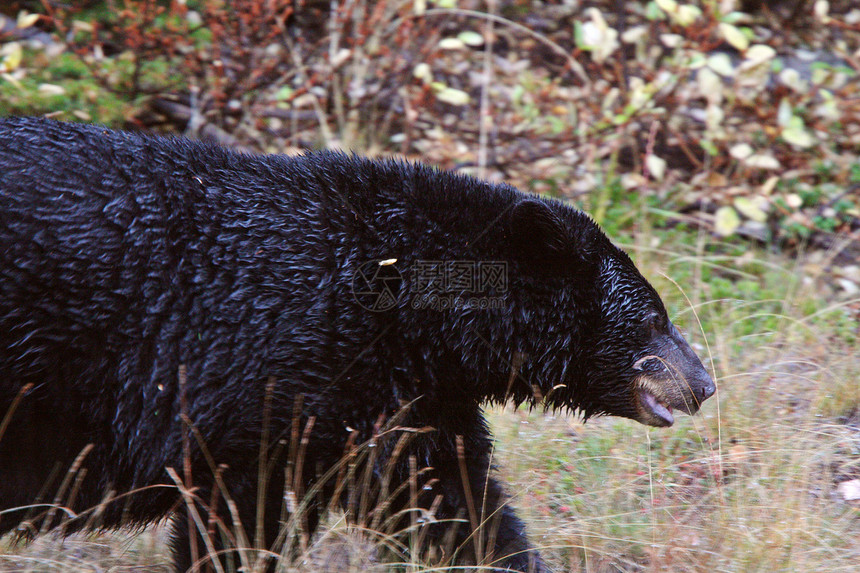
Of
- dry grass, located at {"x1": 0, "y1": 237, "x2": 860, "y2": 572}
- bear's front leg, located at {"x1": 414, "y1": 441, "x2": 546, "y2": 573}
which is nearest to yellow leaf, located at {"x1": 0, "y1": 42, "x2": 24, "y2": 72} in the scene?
dry grass, located at {"x1": 0, "y1": 237, "x2": 860, "y2": 572}

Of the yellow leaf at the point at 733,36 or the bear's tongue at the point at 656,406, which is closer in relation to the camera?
the bear's tongue at the point at 656,406

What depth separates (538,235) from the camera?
318 centimetres

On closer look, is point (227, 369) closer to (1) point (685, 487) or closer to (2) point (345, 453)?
(2) point (345, 453)

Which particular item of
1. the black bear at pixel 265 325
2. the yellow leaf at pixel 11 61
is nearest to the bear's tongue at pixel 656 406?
the black bear at pixel 265 325

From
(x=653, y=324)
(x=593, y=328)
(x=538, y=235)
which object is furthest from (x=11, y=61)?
(x=653, y=324)

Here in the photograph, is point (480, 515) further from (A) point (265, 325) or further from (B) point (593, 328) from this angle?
(A) point (265, 325)

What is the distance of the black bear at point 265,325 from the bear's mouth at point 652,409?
0.13 meters

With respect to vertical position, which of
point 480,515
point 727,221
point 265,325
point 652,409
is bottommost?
point 727,221

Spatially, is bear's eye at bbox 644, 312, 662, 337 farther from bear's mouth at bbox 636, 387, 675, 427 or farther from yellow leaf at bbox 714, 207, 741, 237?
yellow leaf at bbox 714, 207, 741, 237

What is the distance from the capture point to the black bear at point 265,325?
2.72 meters

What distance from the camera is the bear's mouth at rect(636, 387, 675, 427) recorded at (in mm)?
3422

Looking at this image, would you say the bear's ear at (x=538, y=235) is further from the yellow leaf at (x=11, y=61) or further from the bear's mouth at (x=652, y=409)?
the yellow leaf at (x=11, y=61)

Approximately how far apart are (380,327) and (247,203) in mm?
672

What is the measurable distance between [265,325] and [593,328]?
1312 millimetres
